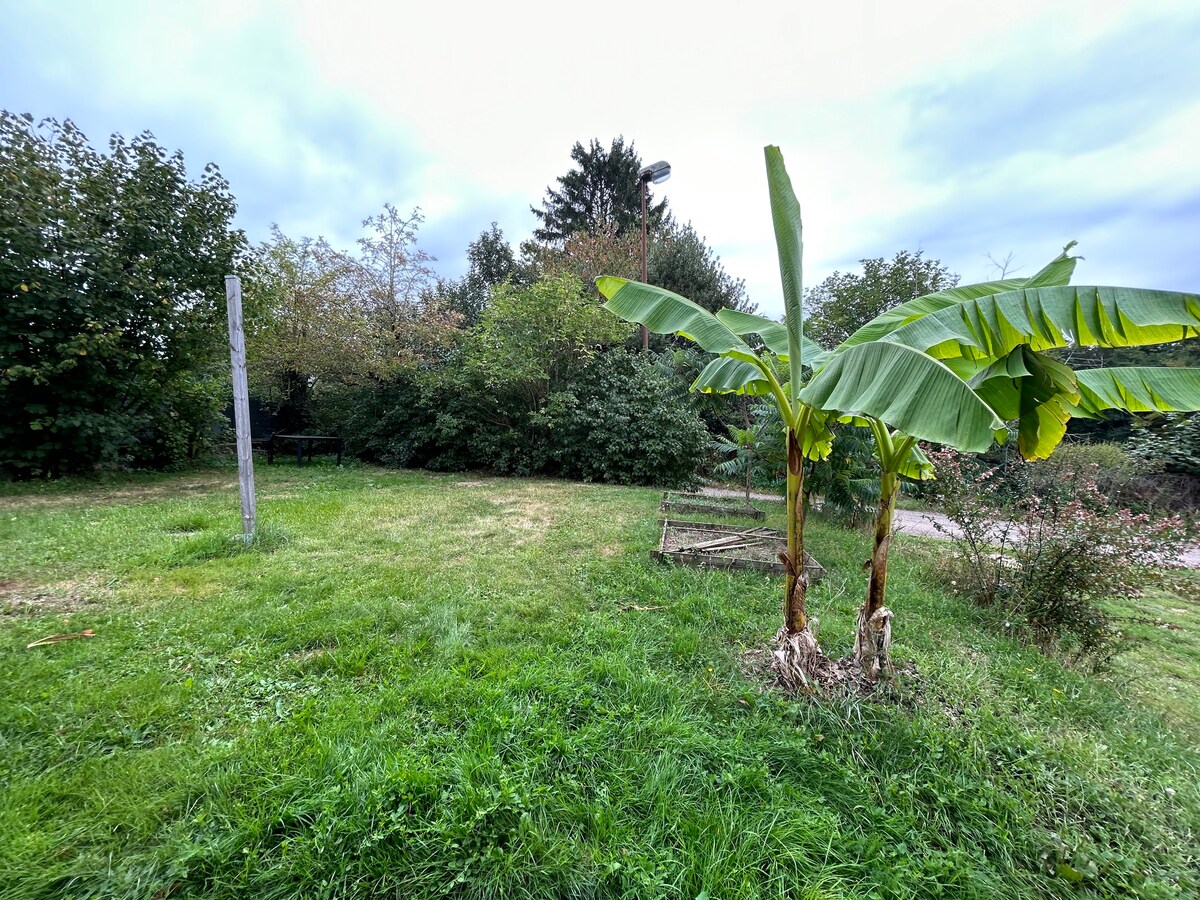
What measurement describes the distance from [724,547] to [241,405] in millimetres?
5120

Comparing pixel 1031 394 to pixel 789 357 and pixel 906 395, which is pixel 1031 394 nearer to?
pixel 906 395

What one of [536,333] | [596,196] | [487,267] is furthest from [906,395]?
[596,196]

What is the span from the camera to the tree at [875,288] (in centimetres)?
1145

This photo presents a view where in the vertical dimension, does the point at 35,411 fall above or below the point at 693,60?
below

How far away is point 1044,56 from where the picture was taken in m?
4.20

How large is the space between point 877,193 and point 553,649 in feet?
29.6

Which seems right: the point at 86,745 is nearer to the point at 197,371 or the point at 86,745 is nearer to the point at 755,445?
the point at 755,445

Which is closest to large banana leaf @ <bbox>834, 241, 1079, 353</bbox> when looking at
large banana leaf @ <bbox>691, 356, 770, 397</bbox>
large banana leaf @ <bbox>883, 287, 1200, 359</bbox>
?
large banana leaf @ <bbox>883, 287, 1200, 359</bbox>

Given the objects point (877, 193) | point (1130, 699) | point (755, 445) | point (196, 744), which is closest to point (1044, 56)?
point (877, 193)

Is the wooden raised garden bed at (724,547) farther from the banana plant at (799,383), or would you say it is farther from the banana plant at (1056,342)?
the banana plant at (1056,342)

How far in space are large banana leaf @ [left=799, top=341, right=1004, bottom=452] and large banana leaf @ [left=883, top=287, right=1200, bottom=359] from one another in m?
0.23

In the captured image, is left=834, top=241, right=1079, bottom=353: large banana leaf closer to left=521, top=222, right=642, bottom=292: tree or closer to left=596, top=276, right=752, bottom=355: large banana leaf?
left=596, top=276, right=752, bottom=355: large banana leaf

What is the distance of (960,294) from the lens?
7.89 feet

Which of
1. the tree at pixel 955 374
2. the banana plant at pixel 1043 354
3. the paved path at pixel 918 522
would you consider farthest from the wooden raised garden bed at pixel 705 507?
the banana plant at pixel 1043 354
